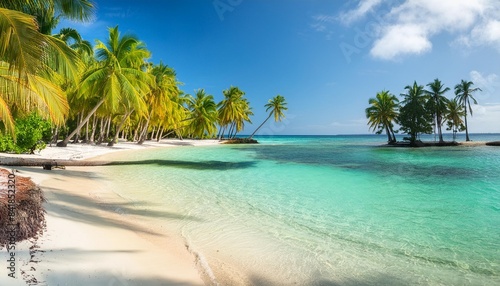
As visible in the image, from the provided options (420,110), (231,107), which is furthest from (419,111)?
(231,107)

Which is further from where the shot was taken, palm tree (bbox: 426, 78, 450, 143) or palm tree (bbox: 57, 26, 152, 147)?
palm tree (bbox: 426, 78, 450, 143)

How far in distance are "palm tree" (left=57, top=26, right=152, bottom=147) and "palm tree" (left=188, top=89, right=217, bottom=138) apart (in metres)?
26.0

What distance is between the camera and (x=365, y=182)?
41.1ft

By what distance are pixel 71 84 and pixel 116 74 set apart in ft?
20.3

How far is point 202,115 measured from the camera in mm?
52219

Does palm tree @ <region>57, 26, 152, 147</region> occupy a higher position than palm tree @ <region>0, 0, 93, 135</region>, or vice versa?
palm tree @ <region>57, 26, 152, 147</region>

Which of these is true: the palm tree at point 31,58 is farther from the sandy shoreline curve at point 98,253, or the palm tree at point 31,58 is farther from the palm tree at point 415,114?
the palm tree at point 415,114

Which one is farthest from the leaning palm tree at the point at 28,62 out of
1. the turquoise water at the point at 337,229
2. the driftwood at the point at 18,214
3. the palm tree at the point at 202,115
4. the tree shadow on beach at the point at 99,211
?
the palm tree at the point at 202,115

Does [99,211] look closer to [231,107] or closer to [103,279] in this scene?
[103,279]

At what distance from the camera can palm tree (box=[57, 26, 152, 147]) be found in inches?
872

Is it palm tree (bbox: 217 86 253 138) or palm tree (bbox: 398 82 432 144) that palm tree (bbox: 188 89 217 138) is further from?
palm tree (bbox: 398 82 432 144)

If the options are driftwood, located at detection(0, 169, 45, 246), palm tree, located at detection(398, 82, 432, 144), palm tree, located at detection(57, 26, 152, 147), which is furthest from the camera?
palm tree, located at detection(398, 82, 432, 144)

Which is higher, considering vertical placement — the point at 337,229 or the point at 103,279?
the point at 103,279

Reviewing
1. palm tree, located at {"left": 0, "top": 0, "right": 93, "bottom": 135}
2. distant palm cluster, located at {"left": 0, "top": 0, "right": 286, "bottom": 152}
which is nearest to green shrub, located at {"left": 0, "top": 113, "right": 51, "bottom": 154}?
distant palm cluster, located at {"left": 0, "top": 0, "right": 286, "bottom": 152}
